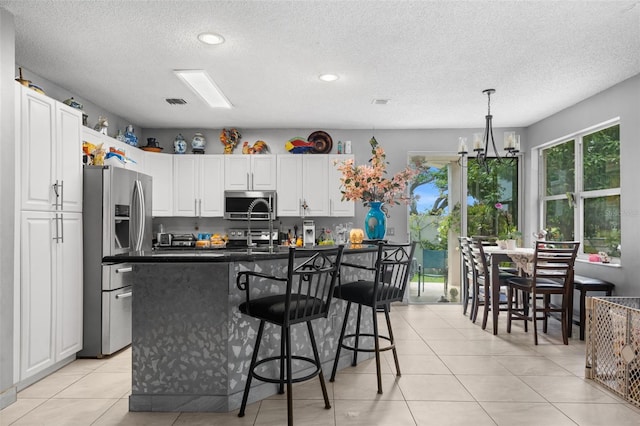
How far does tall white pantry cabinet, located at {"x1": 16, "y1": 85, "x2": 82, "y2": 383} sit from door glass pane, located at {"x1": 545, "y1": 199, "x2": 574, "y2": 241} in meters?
5.40

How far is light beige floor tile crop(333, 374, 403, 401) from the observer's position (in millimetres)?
3053

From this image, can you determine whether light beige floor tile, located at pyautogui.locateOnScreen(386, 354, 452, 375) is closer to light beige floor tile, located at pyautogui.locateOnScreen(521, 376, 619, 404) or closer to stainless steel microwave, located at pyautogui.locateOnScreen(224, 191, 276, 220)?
light beige floor tile, located at pyautogui.locateOnScreen(521, 376, 619, 404)

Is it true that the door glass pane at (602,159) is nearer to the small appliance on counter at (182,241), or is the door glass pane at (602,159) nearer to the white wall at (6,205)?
the small appliance on counter at (182,241)

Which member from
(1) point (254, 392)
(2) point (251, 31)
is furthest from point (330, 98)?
(1) point (254, 392)

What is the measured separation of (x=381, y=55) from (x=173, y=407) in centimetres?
298

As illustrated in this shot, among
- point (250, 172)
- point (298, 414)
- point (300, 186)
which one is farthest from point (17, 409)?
point (300, 186)

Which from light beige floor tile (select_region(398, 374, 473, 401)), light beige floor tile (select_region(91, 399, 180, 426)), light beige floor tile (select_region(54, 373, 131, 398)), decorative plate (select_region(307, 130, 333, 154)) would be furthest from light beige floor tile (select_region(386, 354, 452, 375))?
decorative plate (select_region(307, 130, 333, 154))

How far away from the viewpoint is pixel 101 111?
5398 mm

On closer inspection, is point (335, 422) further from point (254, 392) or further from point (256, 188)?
point (256, 188)

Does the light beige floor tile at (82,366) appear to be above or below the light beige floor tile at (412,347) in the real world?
below

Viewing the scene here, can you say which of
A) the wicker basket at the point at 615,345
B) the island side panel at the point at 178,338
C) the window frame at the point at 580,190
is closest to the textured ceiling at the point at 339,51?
the window frame at the point at 580,190

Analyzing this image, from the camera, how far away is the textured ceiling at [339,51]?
2.94 meters

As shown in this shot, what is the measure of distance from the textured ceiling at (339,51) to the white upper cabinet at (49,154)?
498mm

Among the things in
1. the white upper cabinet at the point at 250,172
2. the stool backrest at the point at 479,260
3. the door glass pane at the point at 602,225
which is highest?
the white upper cabinet at the point at 250,172
